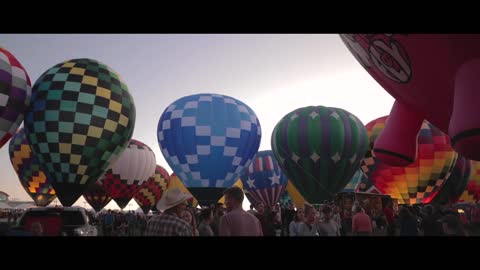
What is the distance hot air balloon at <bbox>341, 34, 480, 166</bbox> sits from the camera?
3.32 m

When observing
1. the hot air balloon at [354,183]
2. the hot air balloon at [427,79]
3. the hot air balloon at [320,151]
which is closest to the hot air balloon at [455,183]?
the hot air balloon at [354,183]

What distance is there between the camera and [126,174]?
21.6m

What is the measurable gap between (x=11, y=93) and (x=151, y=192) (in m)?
17.8

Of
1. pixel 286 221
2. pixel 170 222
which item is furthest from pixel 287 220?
pixel 170 222

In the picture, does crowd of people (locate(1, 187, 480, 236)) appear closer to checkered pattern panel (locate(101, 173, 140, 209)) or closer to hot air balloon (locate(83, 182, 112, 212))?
checkered pattern panel (locate(101, 173, 140, 209))

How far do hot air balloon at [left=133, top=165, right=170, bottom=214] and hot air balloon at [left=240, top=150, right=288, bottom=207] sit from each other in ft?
27.9

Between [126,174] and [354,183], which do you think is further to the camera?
[354,183]

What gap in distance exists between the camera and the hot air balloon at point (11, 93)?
42.3ft

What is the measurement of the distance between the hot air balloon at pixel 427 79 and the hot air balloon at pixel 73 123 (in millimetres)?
10715

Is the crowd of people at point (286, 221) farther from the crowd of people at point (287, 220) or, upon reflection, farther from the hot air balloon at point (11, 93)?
the hot air balloon at point (11, 93)

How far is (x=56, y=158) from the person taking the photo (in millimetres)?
13562

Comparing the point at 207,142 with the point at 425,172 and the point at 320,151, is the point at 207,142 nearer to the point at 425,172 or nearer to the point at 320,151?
the point at 320,151

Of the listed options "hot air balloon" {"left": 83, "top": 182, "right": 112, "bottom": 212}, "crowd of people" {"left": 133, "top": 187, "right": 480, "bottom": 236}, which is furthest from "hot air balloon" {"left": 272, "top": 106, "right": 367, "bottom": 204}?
"hot air balloon" {"left": 83, "top": 182, "right": 112, "bottom": 212}
